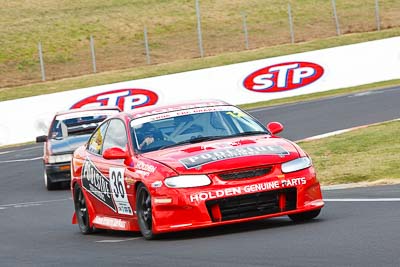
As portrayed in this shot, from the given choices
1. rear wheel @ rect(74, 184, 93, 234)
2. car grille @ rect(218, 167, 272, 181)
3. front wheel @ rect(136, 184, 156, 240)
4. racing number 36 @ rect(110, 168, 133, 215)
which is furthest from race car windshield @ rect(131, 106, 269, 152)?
rear wheel @ rect(74, 184, 93, 234)

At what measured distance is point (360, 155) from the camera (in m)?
17.2

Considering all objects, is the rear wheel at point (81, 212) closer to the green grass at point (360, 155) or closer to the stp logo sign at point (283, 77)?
the green grass at point (360, 155)

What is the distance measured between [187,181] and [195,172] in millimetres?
108

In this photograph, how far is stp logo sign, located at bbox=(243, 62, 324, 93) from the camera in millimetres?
36125

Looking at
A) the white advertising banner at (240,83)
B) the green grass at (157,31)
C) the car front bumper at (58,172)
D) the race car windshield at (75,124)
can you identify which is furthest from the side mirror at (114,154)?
the green grass at (157,31)

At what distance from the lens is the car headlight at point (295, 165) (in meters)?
10.1

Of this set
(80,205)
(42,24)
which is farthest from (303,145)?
(42,24)

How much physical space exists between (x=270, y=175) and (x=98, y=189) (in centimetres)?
248

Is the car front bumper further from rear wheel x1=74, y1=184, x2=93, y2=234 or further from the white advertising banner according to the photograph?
the white advertising banner

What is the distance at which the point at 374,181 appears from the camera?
14.3 m

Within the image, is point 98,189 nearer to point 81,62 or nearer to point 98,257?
point 98,257

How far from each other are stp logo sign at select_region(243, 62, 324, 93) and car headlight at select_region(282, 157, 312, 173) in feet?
84.2

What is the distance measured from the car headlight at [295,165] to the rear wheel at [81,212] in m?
3.03

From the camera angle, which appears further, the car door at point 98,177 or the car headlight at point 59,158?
the car headlight at point 59,158
